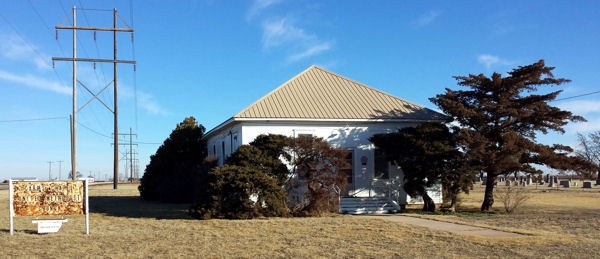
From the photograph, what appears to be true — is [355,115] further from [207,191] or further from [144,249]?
[144,249]

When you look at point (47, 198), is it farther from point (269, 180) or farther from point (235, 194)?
point (269, 180)

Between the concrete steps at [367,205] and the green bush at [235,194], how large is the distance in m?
3.33

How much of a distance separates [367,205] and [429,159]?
2847mm

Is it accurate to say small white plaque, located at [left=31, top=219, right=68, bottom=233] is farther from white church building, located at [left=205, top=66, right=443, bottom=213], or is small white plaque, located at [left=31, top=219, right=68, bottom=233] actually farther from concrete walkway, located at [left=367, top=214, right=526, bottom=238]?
concrete walkway, located at [left=367, top=214, right=526, bottom=238]

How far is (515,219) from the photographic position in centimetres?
1505

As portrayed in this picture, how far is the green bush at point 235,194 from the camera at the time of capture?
14.7 meters

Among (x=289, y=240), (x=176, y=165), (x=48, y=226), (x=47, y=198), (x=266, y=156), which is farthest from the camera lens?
(x=176, y=165)

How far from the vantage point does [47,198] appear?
12422 mm

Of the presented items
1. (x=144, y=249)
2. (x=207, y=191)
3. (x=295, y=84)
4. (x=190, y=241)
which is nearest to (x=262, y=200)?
(x=207, y=191)

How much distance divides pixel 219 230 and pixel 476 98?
1119cm

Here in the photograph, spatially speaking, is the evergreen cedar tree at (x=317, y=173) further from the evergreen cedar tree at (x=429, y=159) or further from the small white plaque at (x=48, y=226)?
the small white plaque at (x=48, y=226)

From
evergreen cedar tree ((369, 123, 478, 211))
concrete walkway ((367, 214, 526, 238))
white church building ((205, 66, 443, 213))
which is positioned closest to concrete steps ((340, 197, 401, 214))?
white church building ((205, 66, 443, 213))

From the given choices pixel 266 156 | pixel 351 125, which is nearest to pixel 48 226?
pixel 266 156

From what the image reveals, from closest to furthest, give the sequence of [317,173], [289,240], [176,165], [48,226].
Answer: [289,240], [48,226], [317,173], [176,165]
